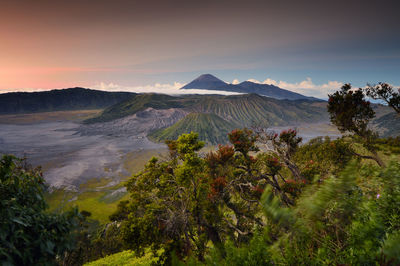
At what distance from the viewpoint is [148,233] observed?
9117 millimetres

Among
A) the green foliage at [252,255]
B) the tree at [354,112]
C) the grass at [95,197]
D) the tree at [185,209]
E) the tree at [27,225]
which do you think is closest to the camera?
the tree at [27,225]

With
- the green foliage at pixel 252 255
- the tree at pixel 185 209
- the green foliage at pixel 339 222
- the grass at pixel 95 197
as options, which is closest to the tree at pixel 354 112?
the tree at pixel 185 209

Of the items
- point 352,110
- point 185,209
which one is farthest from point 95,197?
point 352,110

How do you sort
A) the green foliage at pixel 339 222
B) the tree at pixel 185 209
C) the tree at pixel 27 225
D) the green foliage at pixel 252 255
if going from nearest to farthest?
the green foliage at pixel 339 222 < the tree at pixel 27 225 < the green foliage at pixel 252 255 < the tree at pixel 185 209

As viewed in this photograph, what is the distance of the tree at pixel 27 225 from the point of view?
8.48 feet

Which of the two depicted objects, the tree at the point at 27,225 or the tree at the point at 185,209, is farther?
the tree at the point at 185,209

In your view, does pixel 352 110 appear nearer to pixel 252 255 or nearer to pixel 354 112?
pixel 354 112

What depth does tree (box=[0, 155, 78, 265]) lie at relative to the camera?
259cm

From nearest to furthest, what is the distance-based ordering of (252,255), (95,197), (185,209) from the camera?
1. (252,255)
2. (185,209)
3. (95,197)

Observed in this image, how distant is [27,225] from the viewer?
265 centimetres

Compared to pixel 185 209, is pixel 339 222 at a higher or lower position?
higher

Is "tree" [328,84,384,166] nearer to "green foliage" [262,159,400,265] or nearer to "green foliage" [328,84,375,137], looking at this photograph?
"green foliage" [328,84,375,137]

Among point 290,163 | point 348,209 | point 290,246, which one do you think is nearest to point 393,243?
point 348,209

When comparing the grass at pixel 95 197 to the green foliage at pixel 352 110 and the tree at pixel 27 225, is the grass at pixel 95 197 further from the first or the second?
the tree at pixel 27 225
